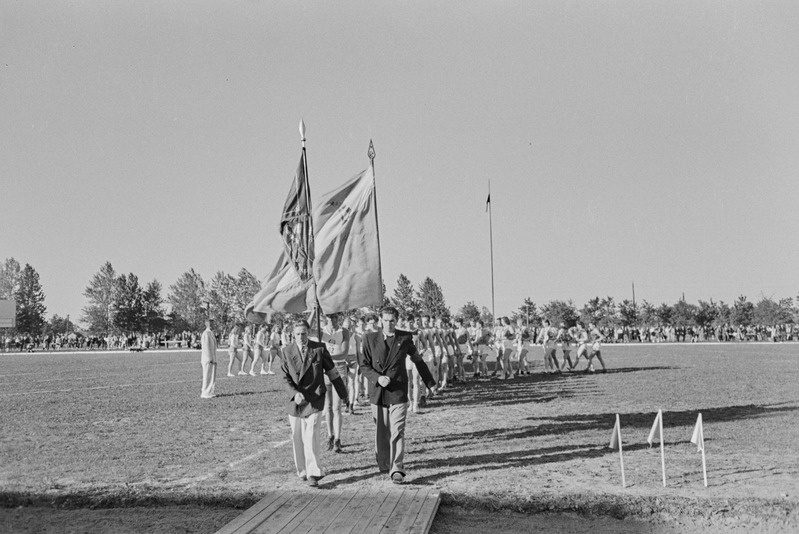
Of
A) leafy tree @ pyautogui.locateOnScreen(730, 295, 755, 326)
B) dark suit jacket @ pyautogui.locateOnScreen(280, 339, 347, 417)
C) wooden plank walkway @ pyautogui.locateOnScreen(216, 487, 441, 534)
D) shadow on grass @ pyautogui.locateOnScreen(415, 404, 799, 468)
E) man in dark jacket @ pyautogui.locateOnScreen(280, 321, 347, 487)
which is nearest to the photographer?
wooden plank walkway @ pyautogui.locateOnScreen(216, 487, 441, 534)

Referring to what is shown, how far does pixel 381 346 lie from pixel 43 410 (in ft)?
35.4

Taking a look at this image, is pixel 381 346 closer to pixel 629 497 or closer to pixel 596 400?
pixel 629 497

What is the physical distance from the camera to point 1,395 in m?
20.3

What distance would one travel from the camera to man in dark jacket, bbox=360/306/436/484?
8297 millimetres

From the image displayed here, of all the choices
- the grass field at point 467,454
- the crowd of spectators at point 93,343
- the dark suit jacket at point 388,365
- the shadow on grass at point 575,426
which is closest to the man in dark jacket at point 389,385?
the dark suit jacket at point 388,365

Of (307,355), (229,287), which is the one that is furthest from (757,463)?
(229,287)

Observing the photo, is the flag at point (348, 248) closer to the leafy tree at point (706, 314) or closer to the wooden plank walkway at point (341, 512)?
the wooden plank walkway at point (341, 512)

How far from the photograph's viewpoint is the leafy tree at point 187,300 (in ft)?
330

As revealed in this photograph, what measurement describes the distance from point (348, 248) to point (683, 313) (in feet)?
299

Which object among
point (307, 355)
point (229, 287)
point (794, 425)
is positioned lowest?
point (794, 425)

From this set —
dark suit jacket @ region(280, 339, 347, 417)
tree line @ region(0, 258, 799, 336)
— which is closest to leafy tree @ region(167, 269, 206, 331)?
tree line @ region(0, 258, 799, 336)

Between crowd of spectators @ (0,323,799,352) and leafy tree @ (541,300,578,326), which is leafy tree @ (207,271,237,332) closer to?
crowd of spectators @ (0,323,799,352)

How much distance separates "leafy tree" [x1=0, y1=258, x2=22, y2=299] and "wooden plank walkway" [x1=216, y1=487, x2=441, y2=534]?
352 ft

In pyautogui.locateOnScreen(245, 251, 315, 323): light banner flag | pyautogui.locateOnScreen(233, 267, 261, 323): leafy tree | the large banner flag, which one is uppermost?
pyautogui.locateOnScreen(233, 267, 261, 323): leafy tree
